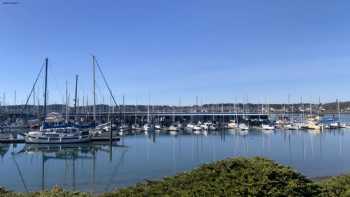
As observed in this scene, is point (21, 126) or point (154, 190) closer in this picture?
point (154, 190)

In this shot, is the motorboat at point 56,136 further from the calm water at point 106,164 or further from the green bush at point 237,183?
the green bush at point 237,183

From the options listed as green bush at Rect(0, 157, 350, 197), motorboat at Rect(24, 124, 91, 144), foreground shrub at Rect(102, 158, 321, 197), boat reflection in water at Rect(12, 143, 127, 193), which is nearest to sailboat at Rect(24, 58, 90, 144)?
motorboat at Rect(24, 124, 91, 144)

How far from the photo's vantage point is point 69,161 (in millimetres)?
56969

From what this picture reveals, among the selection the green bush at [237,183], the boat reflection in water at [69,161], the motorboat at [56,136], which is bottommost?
the boat reflection in water at [69,161]

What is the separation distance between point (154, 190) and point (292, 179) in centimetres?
279

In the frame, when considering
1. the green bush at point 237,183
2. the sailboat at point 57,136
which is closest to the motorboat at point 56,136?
the sailboat at point 57,136

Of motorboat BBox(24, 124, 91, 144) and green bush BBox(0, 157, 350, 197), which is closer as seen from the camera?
green bush BBox(0, 157, 350, 197)

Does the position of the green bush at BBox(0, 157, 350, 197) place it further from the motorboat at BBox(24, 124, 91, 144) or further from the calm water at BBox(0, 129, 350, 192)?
the motorboat at BBox(24, 124, 91, 144)

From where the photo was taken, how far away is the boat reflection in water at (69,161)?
38594 millimetres

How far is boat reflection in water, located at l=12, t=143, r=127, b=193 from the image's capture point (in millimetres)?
38594

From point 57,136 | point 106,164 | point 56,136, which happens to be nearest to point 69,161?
point 106,164

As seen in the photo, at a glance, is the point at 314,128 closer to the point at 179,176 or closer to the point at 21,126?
the point at 21,126

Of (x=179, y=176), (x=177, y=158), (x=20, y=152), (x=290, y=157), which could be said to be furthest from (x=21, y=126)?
(x=179, y=176)

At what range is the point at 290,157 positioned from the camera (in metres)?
56.7
